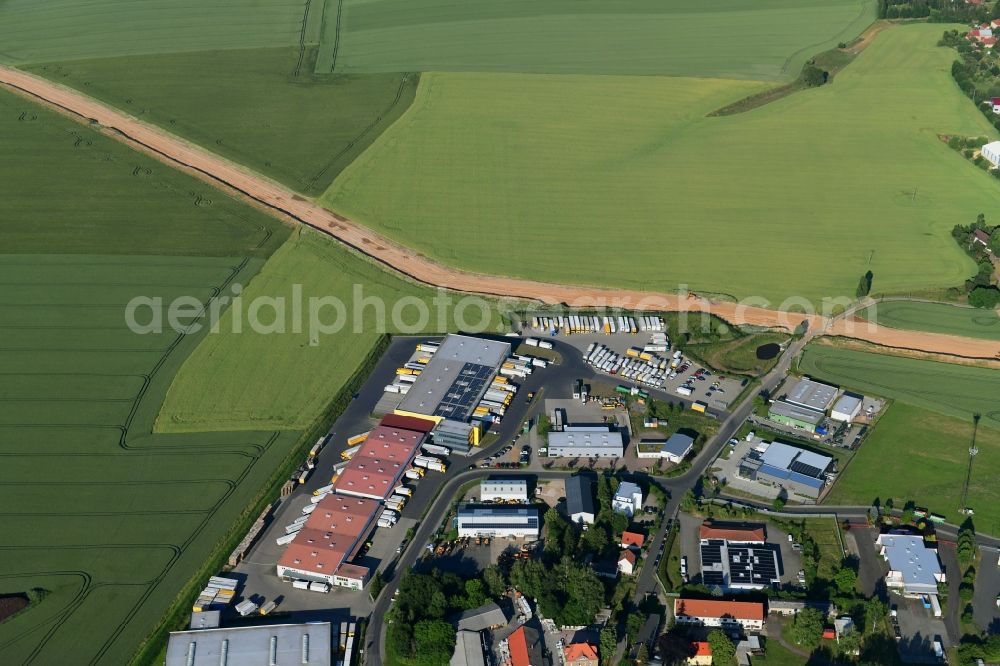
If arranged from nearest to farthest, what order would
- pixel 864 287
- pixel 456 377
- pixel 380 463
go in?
pixel 380 463
pixel 456 377
pixel 864 287

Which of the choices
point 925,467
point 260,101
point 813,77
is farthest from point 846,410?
point 260,101

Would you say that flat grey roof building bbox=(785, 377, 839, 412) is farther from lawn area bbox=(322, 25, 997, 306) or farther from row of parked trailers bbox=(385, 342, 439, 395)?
row of parked trailers bbox=(385, 342, 439, 395)

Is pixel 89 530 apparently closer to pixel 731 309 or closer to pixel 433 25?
pixel 731 309

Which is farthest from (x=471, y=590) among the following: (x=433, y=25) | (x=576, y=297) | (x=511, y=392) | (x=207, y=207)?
(x=433, y=25)

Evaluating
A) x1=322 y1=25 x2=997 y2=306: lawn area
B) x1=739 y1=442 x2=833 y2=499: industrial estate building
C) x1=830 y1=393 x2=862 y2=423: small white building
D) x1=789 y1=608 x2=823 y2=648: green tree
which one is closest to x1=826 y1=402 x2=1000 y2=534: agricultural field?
x1=739 y1=442 x2=833 y2=499: industrial estate building

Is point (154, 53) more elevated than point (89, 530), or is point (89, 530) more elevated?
point (154, 53)

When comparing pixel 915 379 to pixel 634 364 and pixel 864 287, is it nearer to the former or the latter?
pixel 864 287
